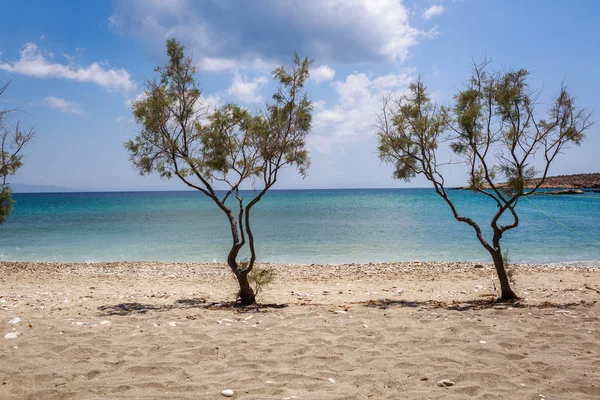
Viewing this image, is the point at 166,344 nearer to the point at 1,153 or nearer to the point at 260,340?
the point at 260,340

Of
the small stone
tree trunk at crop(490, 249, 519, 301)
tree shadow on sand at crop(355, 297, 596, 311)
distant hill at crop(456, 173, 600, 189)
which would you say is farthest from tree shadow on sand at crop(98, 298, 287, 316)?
distant hill at crop(456, 173, 600, 189)

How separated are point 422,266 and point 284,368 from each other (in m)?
14.0

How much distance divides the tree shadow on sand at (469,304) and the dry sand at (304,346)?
0.05 m

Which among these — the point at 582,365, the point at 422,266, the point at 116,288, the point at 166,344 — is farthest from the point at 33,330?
the point at 422,266

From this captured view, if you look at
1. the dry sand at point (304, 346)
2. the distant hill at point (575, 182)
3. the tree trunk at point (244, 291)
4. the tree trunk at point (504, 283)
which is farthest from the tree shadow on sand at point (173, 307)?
the distant hill at point (575, 182)

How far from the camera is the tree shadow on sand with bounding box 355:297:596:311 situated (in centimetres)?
967

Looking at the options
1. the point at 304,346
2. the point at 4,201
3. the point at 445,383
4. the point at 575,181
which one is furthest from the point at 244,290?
the point at 575,181

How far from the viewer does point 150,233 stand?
36219 millimetres

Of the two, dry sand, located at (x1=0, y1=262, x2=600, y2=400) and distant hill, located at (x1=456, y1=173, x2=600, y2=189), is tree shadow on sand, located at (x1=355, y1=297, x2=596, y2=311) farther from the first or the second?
distant hill, located at (x1=456, y1=173, x2=600, y2=189)

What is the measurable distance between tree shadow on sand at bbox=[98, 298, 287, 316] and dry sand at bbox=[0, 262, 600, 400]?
5 centimetres

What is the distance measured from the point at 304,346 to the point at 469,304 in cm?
551

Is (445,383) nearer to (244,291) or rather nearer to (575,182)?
(244,291)

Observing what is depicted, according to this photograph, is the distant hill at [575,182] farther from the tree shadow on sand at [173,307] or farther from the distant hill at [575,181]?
the tree shadow on sand at [173,307]

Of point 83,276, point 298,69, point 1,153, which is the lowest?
point 83,276
